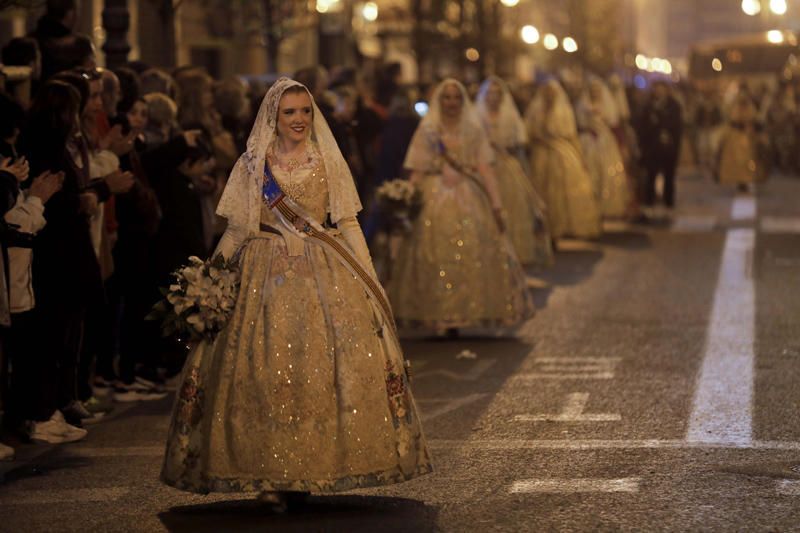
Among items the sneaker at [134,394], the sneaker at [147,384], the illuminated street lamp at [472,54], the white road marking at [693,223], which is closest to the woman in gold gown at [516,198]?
the sneaker at [147,384]

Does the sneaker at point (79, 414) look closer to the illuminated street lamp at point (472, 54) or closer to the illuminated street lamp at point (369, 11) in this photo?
the illuminated street lamp at point (472, 54)

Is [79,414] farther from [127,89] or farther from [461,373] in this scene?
[461,373]

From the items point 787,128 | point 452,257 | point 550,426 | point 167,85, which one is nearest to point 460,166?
point 452,257

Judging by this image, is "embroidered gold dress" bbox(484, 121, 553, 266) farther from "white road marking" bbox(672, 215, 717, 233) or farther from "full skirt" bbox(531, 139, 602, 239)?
"white road marking" bbox(672, 215, 717, 233)

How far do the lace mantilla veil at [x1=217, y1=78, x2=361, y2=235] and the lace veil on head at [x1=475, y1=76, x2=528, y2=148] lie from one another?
8732mm

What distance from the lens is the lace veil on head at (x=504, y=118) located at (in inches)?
672

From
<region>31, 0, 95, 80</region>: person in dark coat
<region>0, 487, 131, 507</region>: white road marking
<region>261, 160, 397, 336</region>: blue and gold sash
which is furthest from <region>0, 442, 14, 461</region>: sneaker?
<region>31, 0, 95, 80</region>: person in dark coat

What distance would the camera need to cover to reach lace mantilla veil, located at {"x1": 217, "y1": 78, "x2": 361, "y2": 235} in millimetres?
8039

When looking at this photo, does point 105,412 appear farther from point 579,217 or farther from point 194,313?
point 579,217

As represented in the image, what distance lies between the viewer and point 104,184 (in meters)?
10.6

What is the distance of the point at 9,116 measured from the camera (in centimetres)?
971

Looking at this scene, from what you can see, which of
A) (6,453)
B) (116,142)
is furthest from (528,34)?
(6,453)

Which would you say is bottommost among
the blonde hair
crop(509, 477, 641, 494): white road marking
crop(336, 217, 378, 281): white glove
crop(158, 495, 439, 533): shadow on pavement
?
crop(509, 477, 641, 494): white road marking

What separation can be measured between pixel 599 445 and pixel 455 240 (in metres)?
4.69
